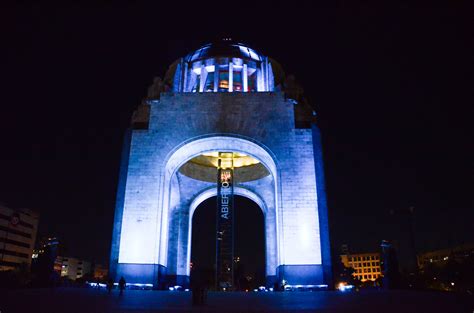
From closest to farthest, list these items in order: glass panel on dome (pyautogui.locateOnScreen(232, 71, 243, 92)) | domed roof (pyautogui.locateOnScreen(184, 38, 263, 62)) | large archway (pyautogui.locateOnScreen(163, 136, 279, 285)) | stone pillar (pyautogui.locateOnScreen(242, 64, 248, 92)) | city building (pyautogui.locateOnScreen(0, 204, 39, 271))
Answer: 1. stone pillar (pyautogui.locateOnScreen(242, 64, 248, 92))
2. domed roof (pyautogui.locateOnScreen(184, 38, 263, 62))
3. glass panel on dome (pyautogui.locateOnScreen(232, 71, 243, 92))
4. large archway (pyautogui.locateOnScreen(163, 136, 279, 285))
5. city building (pyautogui.locateOnScreen(0, 204, 39, 271))

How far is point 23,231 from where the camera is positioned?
65438 millimetres

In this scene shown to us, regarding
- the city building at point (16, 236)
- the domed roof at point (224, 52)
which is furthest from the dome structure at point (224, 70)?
the city building at point (16, 236)

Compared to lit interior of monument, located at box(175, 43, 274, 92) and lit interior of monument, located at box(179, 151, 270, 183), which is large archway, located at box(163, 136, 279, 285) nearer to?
lit interior of monument, located at box(179, 151, 270, 183)

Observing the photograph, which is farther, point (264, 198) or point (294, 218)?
point (264, 198)

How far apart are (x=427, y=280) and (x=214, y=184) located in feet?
145

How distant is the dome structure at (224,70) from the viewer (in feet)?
90.8

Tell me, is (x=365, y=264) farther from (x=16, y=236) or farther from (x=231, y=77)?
(x=231, y=77)

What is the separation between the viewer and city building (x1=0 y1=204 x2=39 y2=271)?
5934cm

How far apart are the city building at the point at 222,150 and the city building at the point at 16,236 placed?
44.7 metres

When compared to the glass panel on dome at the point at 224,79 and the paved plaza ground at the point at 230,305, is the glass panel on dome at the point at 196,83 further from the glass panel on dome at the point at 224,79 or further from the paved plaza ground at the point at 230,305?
the paved plaza ground at the point at 230,305

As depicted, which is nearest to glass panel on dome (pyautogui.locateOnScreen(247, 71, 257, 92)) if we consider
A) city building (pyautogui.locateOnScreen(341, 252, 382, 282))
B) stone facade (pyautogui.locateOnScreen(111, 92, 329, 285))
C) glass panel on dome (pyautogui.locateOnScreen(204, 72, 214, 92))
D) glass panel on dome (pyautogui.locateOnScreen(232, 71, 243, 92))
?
glass panel on dome (pyautogui.locateOnScreen(232, 71, 243, 92))

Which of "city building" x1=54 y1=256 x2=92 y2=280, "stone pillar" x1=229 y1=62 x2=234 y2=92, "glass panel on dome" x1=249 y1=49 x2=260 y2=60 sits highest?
"glass panel on dome" x1=249 y1=49 x2=260 y2=60

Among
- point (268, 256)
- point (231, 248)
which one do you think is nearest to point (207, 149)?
point (231, 248)

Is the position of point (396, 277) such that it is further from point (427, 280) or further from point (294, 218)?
point (427, 280)
